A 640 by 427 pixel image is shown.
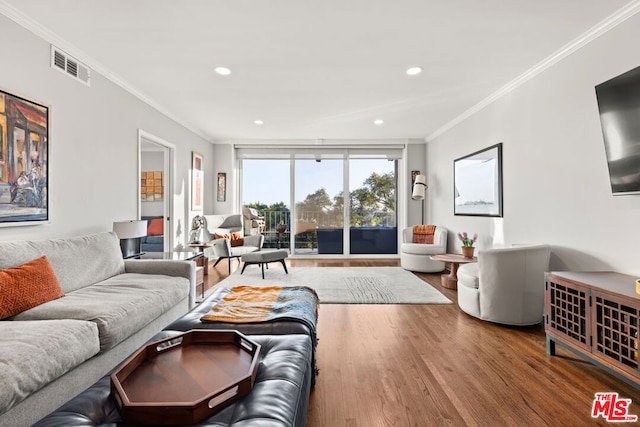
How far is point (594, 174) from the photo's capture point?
2.57 m

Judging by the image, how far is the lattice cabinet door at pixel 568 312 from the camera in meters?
2.07

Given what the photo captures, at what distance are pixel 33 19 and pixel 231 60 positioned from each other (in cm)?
149

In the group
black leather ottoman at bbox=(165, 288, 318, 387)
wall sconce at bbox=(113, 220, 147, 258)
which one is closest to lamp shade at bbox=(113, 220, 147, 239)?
wall sconce at bbox=(113, 220, 147, 258)

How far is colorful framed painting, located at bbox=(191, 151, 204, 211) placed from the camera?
18.5ft

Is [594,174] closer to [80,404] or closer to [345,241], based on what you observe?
[80,404]

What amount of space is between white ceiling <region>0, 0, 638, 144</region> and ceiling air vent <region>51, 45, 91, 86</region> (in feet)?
0.23

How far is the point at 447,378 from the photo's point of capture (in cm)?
201

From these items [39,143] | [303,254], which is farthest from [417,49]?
[303,254]

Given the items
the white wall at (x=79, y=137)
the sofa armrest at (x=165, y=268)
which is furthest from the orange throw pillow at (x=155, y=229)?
the sofa armrest at (x=165, y=268)

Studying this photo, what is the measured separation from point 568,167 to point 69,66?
460cm

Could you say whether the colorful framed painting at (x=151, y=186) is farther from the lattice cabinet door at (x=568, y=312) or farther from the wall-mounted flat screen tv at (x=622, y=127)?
the wall-mounted flat screen tv at (x=622, y=127)

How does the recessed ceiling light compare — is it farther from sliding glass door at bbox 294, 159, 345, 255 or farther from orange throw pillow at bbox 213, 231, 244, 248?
sliding glass door at bbox 294, 159, 345, 255

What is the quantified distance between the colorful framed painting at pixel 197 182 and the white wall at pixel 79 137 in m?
1.39

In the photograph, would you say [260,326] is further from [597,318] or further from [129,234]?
[129,234]
